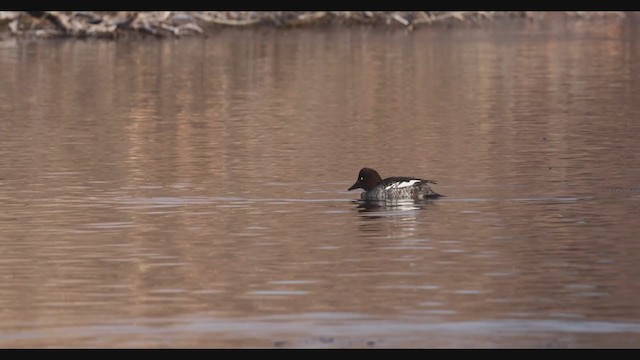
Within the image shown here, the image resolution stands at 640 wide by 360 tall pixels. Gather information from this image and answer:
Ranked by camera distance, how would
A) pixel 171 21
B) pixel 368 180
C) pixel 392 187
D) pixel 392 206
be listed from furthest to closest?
pixel 171 21 < pixel 368 180 < pixel 392 187 < pixel 392 206

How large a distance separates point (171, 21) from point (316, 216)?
56917 mm

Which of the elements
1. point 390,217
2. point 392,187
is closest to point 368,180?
point 392,187

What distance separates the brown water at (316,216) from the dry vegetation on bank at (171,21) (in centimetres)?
2273

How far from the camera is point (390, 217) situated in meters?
21.5

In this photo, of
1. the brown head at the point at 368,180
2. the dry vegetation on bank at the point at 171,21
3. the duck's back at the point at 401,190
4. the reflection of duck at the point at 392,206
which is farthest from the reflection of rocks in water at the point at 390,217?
the dry vegetation on bank at the point at 171,21

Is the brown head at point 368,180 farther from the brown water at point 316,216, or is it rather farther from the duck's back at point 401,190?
the brown water at point 316,216

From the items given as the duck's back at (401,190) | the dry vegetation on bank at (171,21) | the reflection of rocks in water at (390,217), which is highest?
the dry vegetation on bank at (171,21)

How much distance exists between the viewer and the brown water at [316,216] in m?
14.3

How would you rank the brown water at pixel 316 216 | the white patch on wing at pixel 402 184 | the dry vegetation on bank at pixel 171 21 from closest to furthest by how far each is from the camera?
the brown water at pixel 316 216, the white patch on wing at pixel 402 184, the dry vegetation on bank at pixel 171 21

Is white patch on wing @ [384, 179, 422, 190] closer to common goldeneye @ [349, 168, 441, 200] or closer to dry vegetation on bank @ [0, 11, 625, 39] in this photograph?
common goldeneye @ [349, 168, 441, 200]

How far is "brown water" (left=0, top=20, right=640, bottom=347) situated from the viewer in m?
14.3

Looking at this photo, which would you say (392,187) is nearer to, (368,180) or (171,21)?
(368,180)

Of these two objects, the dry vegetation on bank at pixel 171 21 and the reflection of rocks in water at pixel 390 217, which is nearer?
the reflection of rocks in water at pixel 390 217
